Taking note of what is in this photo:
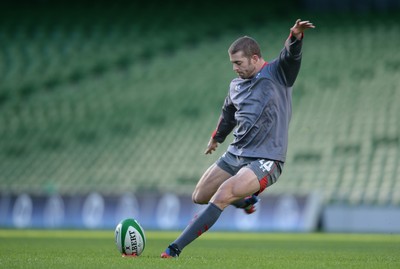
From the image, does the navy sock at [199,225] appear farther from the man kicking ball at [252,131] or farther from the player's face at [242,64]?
the player's face at [242,64]

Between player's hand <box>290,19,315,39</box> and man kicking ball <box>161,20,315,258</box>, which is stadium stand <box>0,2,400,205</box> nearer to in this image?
man kicking ball <box>161,20,315,258</box>

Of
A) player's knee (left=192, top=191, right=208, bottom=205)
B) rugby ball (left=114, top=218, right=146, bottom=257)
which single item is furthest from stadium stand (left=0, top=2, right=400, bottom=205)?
rugby ball (left=114, top=218, right=146, bottom=257)

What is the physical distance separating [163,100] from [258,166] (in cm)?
1743

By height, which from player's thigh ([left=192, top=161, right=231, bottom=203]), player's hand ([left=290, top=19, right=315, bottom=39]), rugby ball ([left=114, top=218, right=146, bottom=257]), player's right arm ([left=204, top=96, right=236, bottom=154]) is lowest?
rugby ball ([left=114, top=218, right=146, bottom=257])

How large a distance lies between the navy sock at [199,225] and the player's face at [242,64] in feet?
4.16

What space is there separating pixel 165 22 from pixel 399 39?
8.54 meters

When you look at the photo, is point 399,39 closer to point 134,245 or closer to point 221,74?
point 221,74

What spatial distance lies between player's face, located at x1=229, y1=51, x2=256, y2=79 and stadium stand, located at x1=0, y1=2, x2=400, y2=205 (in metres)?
10.4

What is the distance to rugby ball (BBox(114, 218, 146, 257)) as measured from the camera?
8.09 meters

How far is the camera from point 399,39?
2502 centimetres

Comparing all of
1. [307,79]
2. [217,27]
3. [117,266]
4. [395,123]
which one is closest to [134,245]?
[117,266]

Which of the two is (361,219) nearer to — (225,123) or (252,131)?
(225,123)

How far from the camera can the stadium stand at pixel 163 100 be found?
20.4 m

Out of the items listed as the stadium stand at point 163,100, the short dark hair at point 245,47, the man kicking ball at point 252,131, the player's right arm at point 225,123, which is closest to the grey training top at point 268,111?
the man kicking ball at point 252,131
